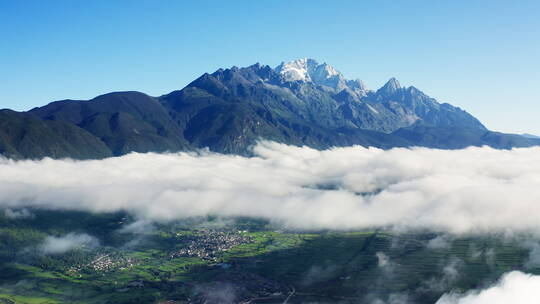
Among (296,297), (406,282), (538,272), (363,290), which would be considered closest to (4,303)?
(296,297)

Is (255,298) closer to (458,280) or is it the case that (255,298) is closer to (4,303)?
(458,280)

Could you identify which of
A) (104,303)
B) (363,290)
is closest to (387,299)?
(363,290)

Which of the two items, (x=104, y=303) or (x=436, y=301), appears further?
(x=104, y=303)

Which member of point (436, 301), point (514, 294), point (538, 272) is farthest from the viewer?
point (538, 272)

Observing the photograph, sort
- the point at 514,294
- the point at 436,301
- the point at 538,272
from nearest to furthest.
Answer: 1. the point at 514,294
2. the point at 436,301
3. the point at 538,272

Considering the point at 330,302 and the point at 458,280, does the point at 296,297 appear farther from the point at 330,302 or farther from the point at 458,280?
the point at 458,280

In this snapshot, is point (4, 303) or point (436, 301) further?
point (4, 303)

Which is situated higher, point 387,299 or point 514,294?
point 514,294
